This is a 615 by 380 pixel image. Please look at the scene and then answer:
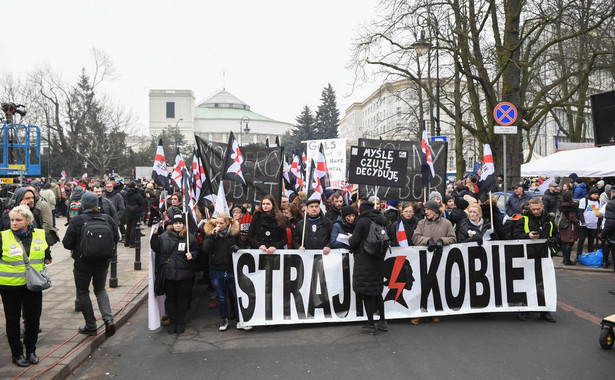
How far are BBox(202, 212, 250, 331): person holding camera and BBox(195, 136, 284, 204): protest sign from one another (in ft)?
6.26

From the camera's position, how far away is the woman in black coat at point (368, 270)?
6406mm

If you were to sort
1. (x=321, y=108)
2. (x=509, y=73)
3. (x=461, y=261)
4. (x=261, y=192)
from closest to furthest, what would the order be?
(x=461, y=261)
(x=261, y=192)
(x=509, y=73)
(x=321, y=108)

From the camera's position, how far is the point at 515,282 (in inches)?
282

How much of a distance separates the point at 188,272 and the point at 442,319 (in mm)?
3561

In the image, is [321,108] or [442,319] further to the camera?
[321,108]

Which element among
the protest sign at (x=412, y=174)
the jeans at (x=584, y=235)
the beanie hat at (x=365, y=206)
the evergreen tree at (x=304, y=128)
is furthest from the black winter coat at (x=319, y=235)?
the evergreen tree at (x=304, y=128)

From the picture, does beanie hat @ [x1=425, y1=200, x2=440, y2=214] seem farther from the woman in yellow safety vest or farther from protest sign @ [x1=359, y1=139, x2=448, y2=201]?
the woman in yellow safety vest

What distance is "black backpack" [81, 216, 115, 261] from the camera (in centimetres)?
597

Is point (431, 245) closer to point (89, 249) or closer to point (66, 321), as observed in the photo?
point (89, 249)

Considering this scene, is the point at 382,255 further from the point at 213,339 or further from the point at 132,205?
the point at 132,205

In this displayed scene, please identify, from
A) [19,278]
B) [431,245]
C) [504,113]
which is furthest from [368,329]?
[504,113]

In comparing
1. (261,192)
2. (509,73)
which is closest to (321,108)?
(509,73)

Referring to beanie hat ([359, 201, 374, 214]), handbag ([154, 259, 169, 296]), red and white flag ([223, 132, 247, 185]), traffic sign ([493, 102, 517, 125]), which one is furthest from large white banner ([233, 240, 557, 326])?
traffic sign ([493, 102, 517, 125])

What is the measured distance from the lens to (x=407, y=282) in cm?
708
